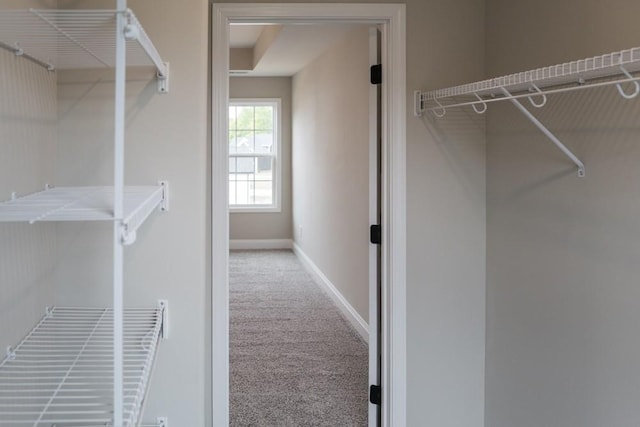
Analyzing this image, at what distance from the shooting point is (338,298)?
4707 mm

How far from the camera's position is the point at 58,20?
3.73 feet

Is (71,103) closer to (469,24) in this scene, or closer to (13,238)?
(13,238)

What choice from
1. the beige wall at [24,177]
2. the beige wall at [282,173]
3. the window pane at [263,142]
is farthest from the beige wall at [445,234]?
the window pane at [263,142]

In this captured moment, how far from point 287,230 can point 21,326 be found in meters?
6.62

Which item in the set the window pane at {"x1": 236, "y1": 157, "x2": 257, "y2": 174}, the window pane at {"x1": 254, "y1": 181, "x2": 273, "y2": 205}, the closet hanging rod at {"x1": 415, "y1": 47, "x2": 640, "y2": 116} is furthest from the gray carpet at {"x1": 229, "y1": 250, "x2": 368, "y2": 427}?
the window pane at {"x1": 236, "y1": 157, "x2": 257, "y2": 174}

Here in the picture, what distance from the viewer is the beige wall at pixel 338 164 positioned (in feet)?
12.5

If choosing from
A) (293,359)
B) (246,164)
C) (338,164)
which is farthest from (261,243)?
(293,359)

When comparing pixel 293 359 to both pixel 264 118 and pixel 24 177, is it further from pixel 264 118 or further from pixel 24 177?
pixel 264 118

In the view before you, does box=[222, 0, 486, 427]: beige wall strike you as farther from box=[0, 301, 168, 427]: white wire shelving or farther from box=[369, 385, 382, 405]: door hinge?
box=[0, 301, 168, 427]: white wire shelving

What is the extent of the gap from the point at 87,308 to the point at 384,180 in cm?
126

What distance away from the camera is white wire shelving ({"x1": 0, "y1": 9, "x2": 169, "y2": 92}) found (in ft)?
3.48

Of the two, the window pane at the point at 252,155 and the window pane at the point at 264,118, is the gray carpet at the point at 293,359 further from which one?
the window pane at the point at 264,118

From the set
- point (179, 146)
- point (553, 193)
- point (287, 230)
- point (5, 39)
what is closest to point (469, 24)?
point (553, 193)

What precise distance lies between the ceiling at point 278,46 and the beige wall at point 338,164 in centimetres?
12
